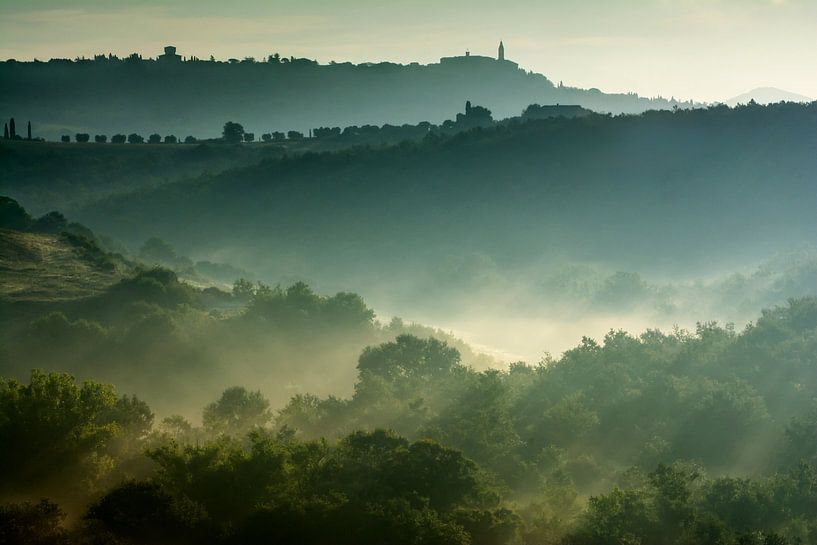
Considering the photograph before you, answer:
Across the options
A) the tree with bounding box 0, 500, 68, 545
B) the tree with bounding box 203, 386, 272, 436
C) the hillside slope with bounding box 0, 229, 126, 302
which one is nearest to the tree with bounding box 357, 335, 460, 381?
the tree with bounding box 203, 386, 272, 436

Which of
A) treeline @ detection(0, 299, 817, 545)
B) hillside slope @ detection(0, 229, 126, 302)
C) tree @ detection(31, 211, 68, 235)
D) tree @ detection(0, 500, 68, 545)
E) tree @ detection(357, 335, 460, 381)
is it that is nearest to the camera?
tree @ detection(0, 500, 68, 545)

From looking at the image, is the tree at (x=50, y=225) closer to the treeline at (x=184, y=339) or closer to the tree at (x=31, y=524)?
the treeline at (x=184, y=339)

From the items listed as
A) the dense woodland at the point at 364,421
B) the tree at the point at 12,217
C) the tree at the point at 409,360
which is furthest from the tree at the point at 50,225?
the tree at the point at 409,360

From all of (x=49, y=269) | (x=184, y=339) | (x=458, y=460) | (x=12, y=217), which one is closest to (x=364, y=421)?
(x=458, y=460)

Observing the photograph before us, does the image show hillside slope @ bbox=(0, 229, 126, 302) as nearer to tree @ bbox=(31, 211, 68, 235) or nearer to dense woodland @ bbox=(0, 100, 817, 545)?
dense woodland @ bbox=(0, 100, 817, 545)

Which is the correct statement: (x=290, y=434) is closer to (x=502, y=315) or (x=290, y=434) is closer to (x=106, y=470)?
(x=106, y=470)
